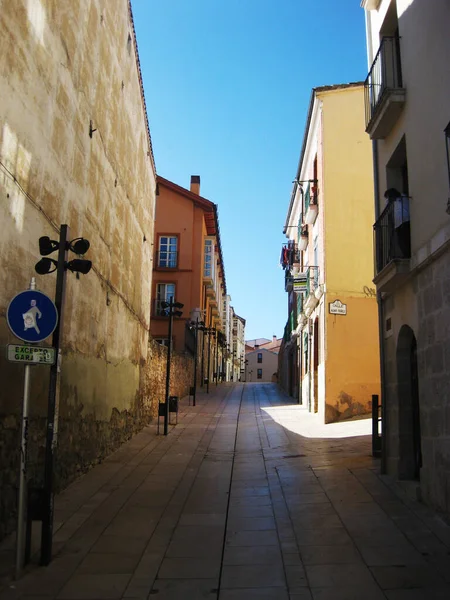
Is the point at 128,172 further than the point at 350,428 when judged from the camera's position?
No

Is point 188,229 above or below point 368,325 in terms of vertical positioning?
above

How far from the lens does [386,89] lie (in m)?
8.44

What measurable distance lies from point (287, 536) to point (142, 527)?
1678 millimetres

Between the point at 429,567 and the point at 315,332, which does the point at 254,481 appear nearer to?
the point at 429,567

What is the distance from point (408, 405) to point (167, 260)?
87.1 ft

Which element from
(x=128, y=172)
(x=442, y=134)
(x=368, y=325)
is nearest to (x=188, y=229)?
(x=368, y=325)

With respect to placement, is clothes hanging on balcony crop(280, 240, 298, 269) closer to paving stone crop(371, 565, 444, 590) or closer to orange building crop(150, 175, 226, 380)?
orange building crop(150, 175, 226, 380)

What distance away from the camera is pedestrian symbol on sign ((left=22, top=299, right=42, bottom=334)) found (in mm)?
5168

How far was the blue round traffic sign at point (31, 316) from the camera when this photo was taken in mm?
5082

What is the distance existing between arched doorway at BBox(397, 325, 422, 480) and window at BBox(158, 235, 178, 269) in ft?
85.5

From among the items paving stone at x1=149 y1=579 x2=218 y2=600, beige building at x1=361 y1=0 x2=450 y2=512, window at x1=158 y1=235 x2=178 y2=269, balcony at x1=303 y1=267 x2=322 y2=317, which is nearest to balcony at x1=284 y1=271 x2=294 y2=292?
balcony at x1=303 y1=267 x2=322 y2=317

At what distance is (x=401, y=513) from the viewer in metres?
6.94

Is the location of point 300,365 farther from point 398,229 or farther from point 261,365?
point 261,365

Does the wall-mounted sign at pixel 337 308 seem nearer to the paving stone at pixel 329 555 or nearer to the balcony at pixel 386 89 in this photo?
the balcony at pixel 386 89
